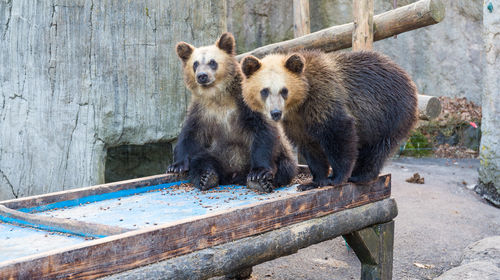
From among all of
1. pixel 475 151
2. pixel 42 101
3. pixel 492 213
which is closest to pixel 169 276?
pixel 42 101

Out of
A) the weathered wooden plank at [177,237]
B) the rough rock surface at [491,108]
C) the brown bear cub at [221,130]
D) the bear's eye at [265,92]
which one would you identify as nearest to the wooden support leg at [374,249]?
the weathered wooden plank at [177,237]

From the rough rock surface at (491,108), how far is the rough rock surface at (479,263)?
6.57 ft

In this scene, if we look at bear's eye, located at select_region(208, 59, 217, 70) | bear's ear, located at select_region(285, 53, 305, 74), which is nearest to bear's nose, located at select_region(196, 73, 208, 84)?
bear's eye, located at select_region(208, 59, 217, 70)

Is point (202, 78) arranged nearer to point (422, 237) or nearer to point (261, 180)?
point (261, 180)

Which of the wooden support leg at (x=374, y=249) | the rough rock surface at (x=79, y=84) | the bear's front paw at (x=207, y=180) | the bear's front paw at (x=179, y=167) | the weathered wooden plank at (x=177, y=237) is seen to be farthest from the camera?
the rough rock surface at (x=79, y=84)

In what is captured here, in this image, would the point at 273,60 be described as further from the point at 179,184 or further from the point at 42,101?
the point at 42,101

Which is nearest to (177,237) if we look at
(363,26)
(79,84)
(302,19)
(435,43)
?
(79,84)

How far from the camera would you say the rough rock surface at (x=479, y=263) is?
3.95 meters

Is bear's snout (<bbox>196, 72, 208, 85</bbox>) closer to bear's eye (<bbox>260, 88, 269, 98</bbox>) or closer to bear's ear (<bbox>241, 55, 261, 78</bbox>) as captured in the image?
bear's ear (<bbox>241, 55, 261, 78</bbox>)

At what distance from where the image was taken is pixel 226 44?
4184 millimetres

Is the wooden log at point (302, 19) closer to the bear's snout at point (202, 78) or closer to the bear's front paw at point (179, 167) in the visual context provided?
the bear's snout at point (202, 78)

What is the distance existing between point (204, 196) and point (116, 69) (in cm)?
209

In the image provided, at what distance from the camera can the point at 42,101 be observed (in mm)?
4875

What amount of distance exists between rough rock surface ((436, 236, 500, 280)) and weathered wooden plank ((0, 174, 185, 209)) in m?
2.24
